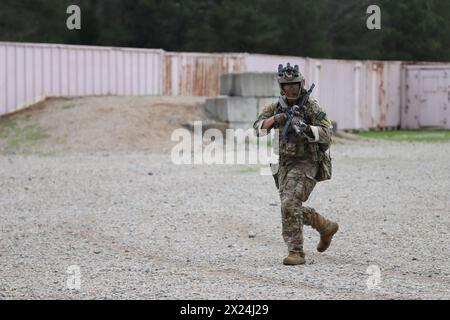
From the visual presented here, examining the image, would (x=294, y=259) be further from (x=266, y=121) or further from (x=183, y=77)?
(x=183, y=77)

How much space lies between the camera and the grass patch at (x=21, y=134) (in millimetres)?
24172

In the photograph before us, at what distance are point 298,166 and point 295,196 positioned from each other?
29 cm

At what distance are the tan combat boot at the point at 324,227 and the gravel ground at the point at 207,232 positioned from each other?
17 cm

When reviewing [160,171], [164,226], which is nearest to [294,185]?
[164,226]

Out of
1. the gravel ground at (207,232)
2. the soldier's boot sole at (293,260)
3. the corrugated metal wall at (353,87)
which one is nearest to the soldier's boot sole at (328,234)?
the gravel ground at (207,232)

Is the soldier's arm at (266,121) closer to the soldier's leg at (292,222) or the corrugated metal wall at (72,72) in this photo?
the soldier's leg at (292,222)

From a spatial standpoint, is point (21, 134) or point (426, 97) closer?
point (21, 134)

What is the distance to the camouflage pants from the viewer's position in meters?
8.91

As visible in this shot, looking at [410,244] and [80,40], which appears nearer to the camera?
[410,244]

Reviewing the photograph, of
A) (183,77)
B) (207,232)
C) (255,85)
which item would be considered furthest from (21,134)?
(207,232)

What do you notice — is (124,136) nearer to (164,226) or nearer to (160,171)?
(160,171)

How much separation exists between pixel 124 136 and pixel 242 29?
1973 cm

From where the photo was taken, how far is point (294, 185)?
896 cm

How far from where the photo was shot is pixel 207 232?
452 inches
